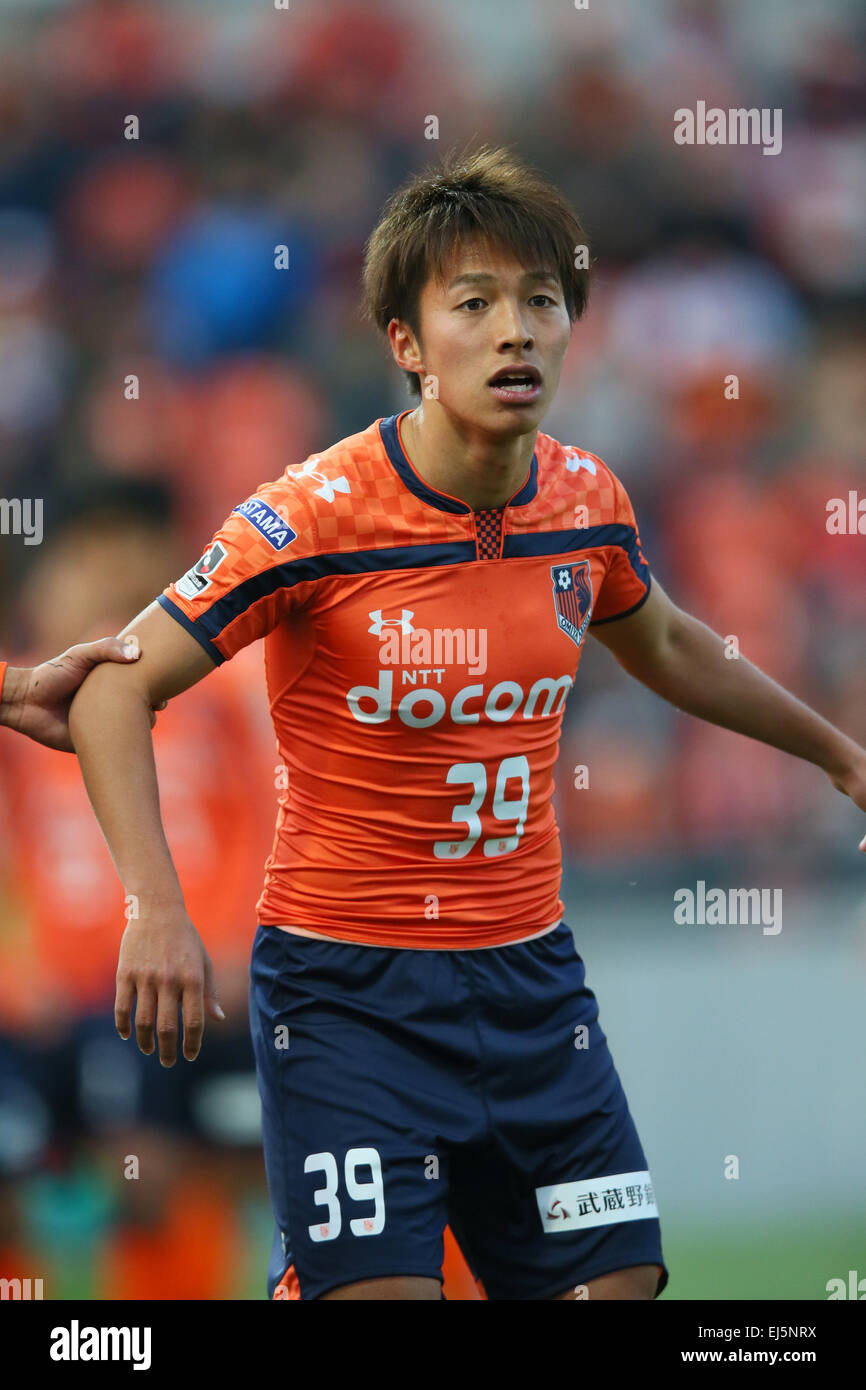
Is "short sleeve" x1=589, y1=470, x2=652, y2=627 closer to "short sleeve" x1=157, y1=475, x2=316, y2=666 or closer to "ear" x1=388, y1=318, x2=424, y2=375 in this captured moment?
"ear" x1=388, y1=318, x2=424, y2=375

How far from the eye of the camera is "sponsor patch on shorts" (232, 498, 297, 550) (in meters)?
3.01

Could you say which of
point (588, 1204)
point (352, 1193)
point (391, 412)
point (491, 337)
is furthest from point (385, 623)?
point (391, 412)

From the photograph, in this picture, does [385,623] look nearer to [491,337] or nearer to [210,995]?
[491,337]

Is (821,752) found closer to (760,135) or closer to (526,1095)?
(526,1095)

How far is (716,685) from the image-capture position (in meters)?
3.58

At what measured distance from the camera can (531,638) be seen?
3146 mm

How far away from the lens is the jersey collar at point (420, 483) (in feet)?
10.4

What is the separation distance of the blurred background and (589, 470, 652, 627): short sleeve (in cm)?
198

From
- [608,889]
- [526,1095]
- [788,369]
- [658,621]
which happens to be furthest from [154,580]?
[788,369]

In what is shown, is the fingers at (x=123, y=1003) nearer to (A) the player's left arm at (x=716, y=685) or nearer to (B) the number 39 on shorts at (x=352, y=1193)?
(B) the number 39 on shorts at (x=352, y=1193)

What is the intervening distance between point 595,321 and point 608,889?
9.17 ft

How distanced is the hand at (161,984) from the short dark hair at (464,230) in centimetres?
123

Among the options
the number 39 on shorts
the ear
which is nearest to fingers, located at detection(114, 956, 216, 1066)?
the number 39 on shorts

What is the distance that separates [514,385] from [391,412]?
4205 mm
